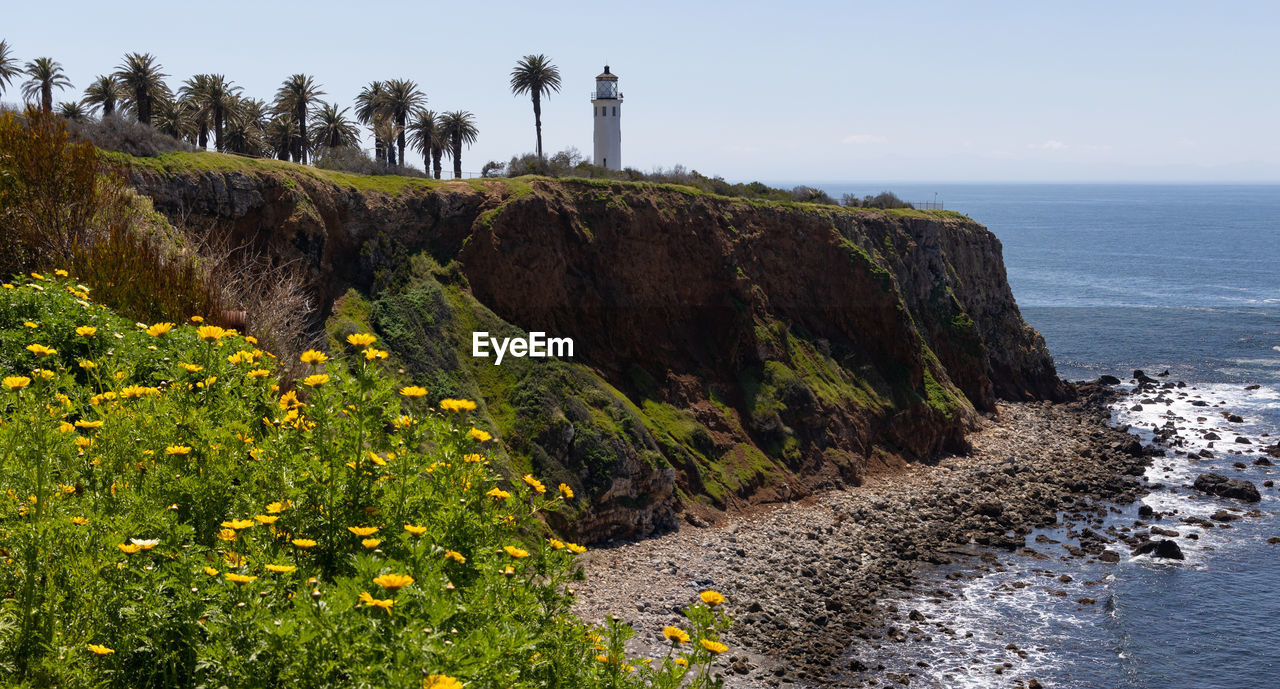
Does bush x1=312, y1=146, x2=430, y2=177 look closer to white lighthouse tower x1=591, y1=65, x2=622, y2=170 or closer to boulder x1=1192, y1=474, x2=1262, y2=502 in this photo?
white lighthouse tower x1=591, y1=65, x2=622, y2=170

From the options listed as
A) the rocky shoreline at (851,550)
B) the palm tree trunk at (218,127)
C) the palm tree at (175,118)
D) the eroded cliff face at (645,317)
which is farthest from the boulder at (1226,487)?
the palm tree at (175,118)

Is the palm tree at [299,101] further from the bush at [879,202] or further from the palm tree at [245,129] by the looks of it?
the bush at [879,202]

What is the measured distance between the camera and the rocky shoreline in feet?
114

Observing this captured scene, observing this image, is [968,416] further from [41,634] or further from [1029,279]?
[1029,279]

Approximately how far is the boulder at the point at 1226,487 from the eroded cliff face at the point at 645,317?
46.9 feet

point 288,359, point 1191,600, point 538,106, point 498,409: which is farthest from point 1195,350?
point 288,359

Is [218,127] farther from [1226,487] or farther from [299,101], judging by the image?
[1226,487]

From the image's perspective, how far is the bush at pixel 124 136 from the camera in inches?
1617

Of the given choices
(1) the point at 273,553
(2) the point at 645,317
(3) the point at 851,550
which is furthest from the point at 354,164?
(1) the point at 273,553

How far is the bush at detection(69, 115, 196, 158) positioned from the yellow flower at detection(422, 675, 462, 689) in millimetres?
42124

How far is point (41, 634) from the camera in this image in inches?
267

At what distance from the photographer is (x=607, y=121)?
73188 mm

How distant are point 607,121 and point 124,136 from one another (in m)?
38.2

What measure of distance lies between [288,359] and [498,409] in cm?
2706
